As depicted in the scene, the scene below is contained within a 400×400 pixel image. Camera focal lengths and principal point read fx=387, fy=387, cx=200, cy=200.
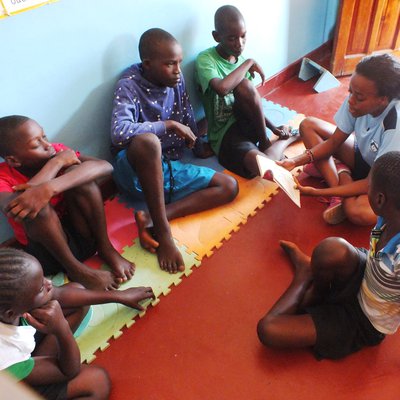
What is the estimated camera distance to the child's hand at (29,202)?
1149mm

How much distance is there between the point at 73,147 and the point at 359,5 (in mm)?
1874

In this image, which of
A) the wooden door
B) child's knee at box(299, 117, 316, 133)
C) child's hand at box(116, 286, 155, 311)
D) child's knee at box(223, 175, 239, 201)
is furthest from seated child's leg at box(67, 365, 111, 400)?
the wooden door

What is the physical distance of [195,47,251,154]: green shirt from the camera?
178 centimetres

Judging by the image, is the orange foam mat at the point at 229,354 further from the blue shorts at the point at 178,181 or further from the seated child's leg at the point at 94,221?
the blue shorts at the point at 178,181

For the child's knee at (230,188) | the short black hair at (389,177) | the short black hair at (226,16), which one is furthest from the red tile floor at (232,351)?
the short black hair at (226,16)

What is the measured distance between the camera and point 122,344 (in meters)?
1.26

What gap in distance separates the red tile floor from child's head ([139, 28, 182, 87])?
0.72 m

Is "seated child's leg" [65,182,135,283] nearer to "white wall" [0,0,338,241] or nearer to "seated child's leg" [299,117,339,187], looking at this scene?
"white wall" [0,0,338,241]

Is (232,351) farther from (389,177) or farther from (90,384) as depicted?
(389,177)

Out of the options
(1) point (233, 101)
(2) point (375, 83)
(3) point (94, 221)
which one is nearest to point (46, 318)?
(3) point (94, 221)

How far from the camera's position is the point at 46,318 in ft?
3.04

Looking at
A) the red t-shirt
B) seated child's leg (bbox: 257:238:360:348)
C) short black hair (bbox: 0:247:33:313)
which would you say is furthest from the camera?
the red t-shirt

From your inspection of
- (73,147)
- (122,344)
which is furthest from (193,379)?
(73,147)

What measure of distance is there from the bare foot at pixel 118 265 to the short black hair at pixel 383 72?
1065mm
